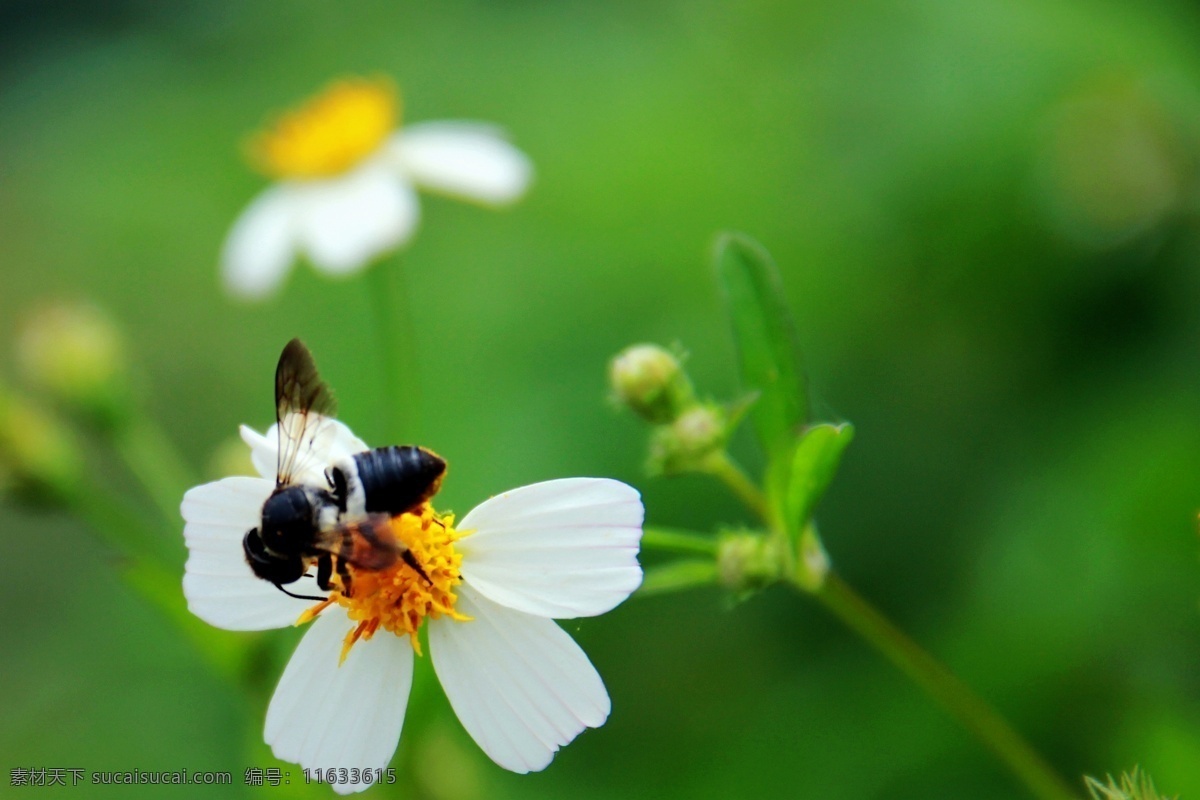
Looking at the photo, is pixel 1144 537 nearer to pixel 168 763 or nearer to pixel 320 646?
pixel 320 646

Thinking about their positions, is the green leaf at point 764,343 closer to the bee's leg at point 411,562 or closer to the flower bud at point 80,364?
the bee's leg at point 411,562

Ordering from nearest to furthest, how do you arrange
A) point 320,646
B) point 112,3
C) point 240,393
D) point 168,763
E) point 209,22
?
1. point 320,646
2. point 168,763
3. point 240,393
4. point 209,22
5. point 112,3

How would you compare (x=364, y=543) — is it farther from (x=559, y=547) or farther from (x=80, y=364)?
(x=80, y=364)

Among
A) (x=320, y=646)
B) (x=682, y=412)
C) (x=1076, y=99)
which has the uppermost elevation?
(x=1076, y=99)

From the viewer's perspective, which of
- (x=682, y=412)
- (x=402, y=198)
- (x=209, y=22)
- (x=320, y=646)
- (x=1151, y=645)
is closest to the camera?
(x=320, y=646)

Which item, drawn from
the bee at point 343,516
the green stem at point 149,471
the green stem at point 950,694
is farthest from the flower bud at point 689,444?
the green stem at point 149,471

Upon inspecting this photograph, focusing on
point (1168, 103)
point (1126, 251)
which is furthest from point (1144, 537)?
point (1168, 103)

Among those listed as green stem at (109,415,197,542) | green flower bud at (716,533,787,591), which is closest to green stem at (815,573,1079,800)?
green flower bud at (716,533,787,591)

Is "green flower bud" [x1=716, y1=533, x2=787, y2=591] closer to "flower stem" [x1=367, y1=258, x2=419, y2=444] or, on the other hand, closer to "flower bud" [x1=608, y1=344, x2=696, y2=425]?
"flower bud" [x1=608, y1=344, x2=696, y2=425]
